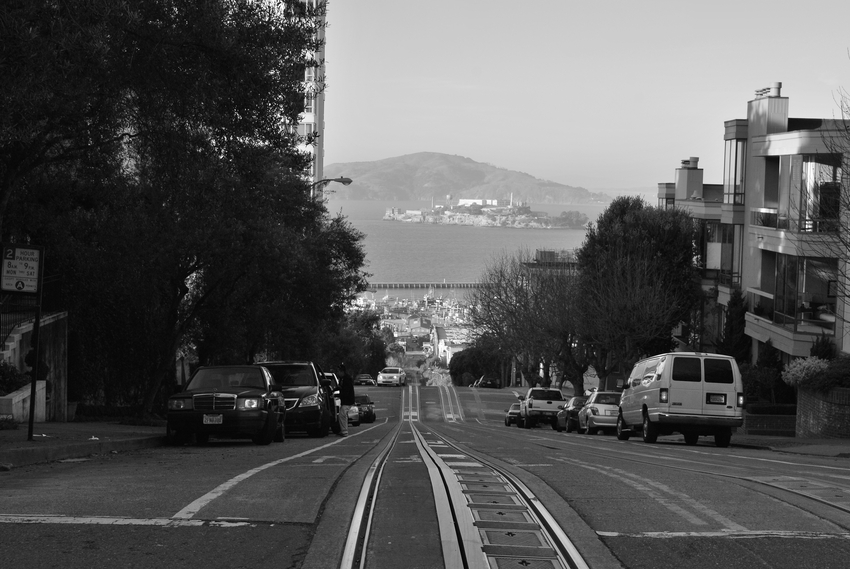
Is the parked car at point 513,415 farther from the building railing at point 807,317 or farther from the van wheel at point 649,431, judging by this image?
the van wheel at point 649,431

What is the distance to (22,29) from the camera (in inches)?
438

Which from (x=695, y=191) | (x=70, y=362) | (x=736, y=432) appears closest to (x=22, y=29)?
(x=70, y=362)

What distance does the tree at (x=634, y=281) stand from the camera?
45.0 meters

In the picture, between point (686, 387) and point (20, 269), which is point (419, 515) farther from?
point (686, 387)

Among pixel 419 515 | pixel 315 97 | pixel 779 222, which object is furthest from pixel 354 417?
pixel 419 515

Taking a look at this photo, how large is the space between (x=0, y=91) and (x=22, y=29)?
31.6 inches

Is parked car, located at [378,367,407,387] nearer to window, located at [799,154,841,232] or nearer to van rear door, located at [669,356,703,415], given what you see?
window, located at [799,154,841,232]

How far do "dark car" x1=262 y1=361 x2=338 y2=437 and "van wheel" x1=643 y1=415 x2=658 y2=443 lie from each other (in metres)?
7.60

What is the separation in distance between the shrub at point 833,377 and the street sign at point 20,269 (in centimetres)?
2015

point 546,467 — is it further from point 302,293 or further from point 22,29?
point 302,293

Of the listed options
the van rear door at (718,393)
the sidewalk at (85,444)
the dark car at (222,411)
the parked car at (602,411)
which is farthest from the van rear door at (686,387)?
the dark car at (222,411)

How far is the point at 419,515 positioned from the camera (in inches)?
324

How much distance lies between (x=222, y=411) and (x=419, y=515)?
9888 millimetres

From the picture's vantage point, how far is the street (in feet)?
22.1
